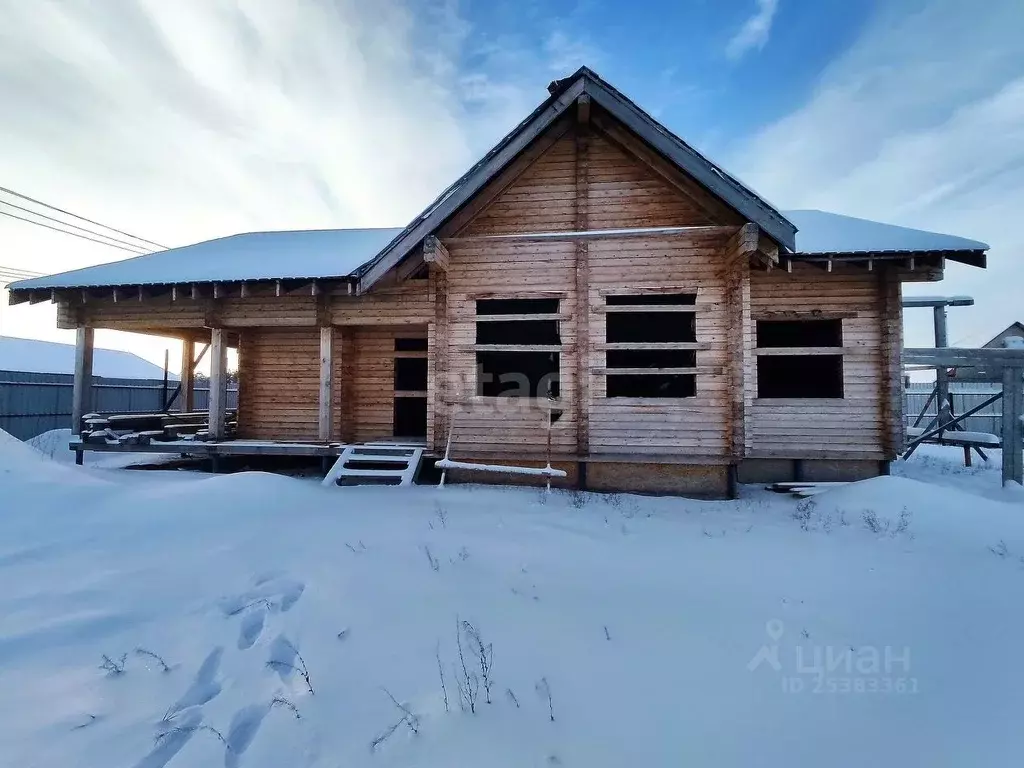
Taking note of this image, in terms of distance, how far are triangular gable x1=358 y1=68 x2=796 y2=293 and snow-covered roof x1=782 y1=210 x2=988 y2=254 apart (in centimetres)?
208

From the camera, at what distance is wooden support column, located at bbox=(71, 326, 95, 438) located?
10.6 m

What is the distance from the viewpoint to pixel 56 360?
156ft

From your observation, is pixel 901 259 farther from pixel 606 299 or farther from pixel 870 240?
pixel 606 299

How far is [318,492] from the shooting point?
717cm

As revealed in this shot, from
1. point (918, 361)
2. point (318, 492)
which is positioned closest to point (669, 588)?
point (318, 492)

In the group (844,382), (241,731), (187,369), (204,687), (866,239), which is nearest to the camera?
(241,731)

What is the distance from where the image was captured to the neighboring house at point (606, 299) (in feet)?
27.0

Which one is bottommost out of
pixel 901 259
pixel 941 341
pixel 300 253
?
pixel 941 341

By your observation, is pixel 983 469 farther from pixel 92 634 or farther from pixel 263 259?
pixel 263 259

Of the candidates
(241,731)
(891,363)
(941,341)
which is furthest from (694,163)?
(941,341)

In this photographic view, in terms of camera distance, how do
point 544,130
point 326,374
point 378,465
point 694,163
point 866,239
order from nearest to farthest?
1. point 694,163
2. point 544,130
3. point 866,239
4. point 378,465
5. point 326,374

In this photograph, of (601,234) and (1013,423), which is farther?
(601,234)

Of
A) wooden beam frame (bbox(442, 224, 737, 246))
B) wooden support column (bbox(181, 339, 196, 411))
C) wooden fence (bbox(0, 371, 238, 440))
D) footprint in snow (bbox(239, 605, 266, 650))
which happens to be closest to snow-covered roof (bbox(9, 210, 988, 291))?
wooden beam frame (bbox(442, 224, 737, 246))

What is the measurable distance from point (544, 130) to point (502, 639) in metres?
7.92
